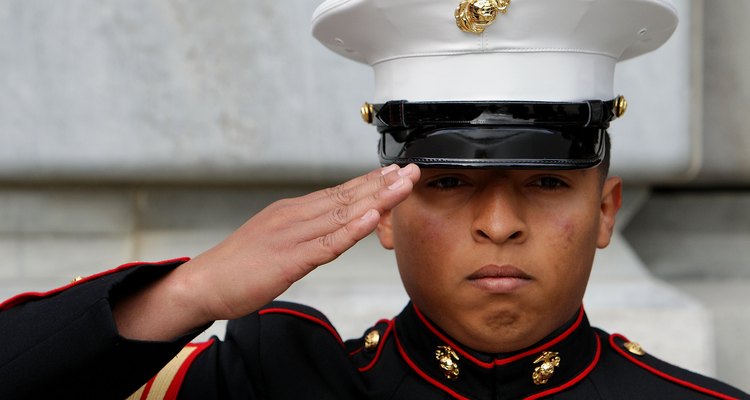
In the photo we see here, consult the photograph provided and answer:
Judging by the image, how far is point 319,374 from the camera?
1.26 m

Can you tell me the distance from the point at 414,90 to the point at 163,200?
1002 mm

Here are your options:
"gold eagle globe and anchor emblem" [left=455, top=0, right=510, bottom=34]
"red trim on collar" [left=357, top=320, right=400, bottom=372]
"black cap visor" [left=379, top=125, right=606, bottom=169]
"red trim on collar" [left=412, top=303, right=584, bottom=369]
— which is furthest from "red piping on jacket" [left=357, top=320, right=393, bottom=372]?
"gold eagle globe and anchor emblem" [left=455, top=0, right=510, bottom=34]

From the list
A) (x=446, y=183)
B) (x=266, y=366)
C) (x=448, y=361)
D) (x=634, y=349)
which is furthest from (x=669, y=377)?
(x=266, y=366)

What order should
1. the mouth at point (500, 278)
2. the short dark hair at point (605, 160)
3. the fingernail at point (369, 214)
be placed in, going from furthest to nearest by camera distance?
the short dark hair at point (605, 160) → the mouth at point (500, 278) → the fingernail at point (369, 214)

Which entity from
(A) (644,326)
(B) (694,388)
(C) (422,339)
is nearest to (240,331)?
(C) (422,339)

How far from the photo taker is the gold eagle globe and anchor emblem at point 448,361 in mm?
→ 1200

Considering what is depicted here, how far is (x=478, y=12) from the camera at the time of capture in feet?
3.49

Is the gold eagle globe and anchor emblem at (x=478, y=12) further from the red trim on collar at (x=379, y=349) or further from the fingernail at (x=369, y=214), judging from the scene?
the red trim on collar at (x=379, y=349)

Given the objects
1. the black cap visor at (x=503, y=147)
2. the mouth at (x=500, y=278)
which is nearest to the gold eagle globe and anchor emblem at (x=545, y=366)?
the mouth at (x=500, y=278)

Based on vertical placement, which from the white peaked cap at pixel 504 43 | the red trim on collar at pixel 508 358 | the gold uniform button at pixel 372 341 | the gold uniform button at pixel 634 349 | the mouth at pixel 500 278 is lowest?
the gold uniform button at pixel 634 349

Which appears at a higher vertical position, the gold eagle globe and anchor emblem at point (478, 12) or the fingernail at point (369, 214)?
the gold eagle globe and anchor emblem at point (478, 12)

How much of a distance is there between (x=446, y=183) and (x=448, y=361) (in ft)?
0.72

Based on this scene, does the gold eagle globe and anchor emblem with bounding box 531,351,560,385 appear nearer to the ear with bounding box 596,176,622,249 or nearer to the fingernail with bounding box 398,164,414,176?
the ear with bounding box 596,176,622,249

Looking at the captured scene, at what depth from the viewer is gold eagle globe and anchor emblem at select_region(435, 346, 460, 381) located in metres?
1.20
